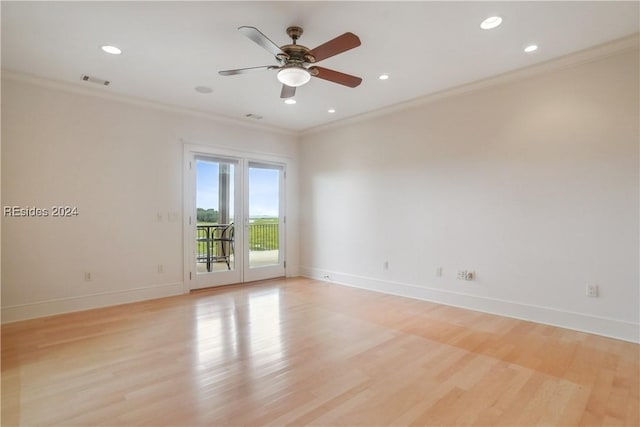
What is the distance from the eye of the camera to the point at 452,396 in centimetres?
215

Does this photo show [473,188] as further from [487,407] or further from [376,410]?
[376,410]

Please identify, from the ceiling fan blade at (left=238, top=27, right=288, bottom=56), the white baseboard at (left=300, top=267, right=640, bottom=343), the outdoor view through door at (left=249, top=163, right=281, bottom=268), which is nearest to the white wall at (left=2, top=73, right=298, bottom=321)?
the outdoor view through door at (left=249, top=163, right=281, bottom=268)

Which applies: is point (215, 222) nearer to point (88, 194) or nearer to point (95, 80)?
point (88, 194)

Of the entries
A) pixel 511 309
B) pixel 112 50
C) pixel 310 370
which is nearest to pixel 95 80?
pixel 112 50

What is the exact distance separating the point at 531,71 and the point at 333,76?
7.60 feet

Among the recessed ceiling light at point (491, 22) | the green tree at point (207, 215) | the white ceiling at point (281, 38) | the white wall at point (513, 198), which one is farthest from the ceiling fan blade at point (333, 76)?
the green tree at point (207, 215)

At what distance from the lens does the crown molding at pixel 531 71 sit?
3.05m

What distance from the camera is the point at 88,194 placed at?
165 inches

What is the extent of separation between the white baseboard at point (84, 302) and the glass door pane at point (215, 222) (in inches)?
21.7

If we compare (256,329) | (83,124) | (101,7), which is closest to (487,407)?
(256,329)

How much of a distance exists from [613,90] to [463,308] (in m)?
2.81

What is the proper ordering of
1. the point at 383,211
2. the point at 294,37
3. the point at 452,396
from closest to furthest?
1. the point at 452,396
2. the point at 294,37
3. the point at 383,211

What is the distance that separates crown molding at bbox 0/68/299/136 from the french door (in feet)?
2.01

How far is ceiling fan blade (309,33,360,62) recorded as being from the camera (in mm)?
2340
